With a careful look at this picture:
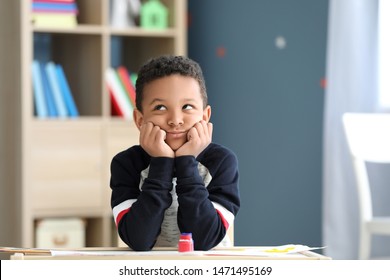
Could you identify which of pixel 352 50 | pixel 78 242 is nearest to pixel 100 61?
pixel 78 242

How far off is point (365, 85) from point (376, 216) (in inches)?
21.5

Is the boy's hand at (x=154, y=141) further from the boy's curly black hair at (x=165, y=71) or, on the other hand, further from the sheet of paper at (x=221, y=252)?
the sheet of paper at (x=221, y=252)

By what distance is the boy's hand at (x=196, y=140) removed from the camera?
4.14 ft

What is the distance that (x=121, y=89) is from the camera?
11.5 feet

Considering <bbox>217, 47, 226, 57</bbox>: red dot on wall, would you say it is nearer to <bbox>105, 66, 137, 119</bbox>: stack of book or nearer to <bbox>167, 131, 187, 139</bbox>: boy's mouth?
<bbox>105, 66, 137, 119</bbox>: stack of book

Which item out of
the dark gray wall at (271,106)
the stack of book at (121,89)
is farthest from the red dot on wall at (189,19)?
the stack of book at (121,89)

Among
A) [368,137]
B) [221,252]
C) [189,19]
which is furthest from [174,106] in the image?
[189,19]

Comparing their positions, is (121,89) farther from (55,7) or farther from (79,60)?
(55,7)

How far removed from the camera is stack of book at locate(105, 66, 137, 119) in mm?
3482

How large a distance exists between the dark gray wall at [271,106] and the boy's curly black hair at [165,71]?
214cm

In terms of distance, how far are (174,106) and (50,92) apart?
7.23 ft

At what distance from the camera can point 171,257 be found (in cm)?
96

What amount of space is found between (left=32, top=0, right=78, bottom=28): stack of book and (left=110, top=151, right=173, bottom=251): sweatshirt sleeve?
7.16ft

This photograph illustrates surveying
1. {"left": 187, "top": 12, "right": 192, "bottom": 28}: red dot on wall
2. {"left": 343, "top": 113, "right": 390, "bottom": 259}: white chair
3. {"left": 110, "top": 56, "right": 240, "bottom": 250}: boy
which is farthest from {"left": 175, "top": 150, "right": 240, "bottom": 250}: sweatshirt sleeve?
{"left": 187, "top": 12, "right": 192, "bottom": 28}: red dot on wall
